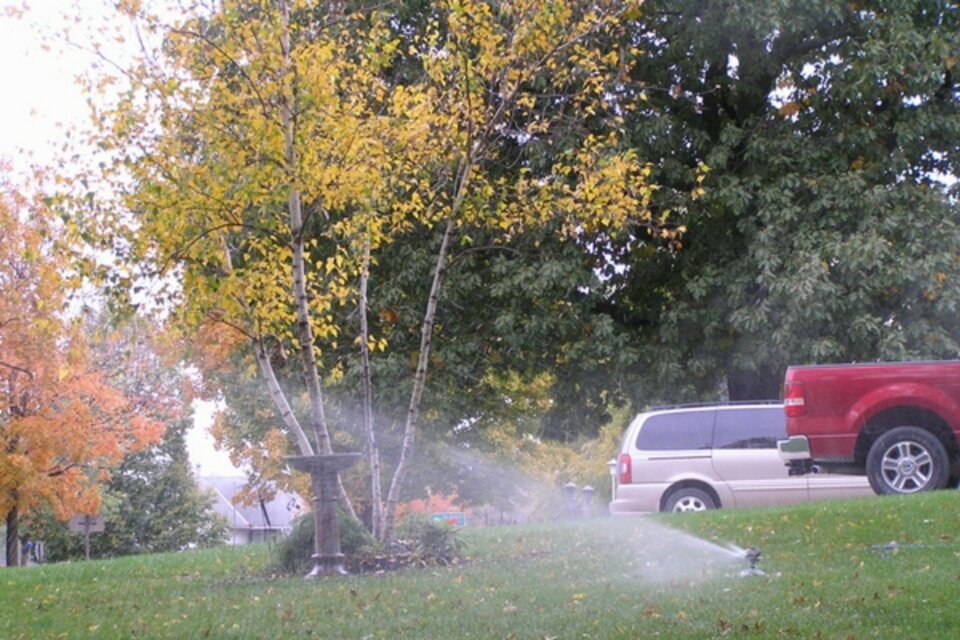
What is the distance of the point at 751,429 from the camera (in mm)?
17312

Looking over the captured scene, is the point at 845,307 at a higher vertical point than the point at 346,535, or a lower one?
higher

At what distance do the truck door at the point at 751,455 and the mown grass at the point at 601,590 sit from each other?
2.87 metres

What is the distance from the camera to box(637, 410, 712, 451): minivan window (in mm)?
17266

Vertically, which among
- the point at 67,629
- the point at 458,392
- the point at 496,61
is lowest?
the point at 67,629

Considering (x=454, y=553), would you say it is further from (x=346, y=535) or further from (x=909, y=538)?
(x=909, y=538)

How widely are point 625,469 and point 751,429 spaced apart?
182 centimetres

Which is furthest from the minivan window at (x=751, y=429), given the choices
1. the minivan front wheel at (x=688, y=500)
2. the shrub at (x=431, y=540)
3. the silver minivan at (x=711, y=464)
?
the shrub at (x=431, y=540)

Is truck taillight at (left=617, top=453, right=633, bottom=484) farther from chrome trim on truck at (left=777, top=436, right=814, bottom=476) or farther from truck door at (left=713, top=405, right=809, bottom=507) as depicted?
chrome trim on truck at (left=777, top=436, right=814, bottom=476)

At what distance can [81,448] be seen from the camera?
27.9 m

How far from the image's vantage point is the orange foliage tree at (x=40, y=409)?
995 inches

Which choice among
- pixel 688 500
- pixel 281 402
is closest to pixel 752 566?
pixel 281 402

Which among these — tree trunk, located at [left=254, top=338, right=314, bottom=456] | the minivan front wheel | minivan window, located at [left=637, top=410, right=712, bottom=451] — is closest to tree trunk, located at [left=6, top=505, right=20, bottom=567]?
minivan window, located at [left=637, top=410, right=712, bottom=451]

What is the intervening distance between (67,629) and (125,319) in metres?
3.68

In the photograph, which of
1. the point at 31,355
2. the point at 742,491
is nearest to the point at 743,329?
the point at 742,491
